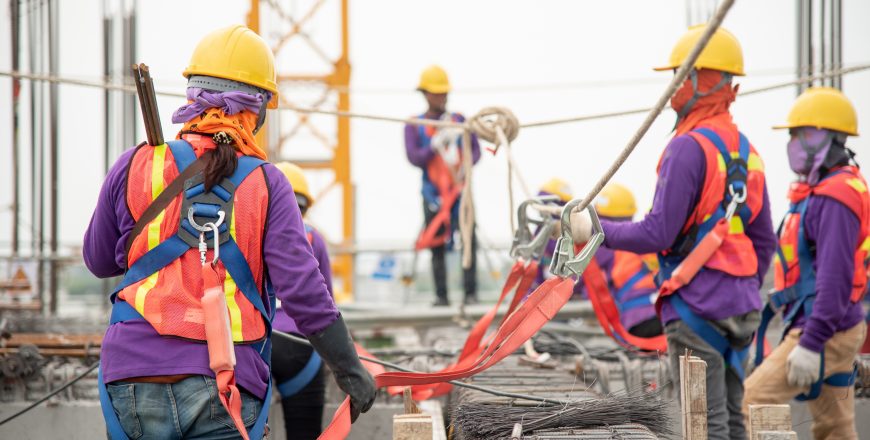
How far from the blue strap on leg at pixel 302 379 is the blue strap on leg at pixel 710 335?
2.01 m

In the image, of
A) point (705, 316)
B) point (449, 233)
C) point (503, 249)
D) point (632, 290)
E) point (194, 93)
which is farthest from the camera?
point (503, 249)

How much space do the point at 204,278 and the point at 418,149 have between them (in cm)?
696

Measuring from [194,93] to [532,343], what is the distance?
370cm

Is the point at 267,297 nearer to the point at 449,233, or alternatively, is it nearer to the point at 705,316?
the point at 705,316

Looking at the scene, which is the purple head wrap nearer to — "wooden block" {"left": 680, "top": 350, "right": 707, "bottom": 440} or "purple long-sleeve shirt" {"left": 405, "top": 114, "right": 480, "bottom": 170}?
"wooden block" {"left": 680, "top": 350, "right": 707, "bottom": 440}

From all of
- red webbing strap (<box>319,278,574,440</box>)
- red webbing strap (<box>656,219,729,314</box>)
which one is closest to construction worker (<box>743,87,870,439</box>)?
red webbing strap (<box>656,219,729,314</box>)

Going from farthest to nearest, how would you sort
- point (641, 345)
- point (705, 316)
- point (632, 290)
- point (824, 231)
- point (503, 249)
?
point (503, 249) < point (632, 290) < point (641, 345) < point (824, 231) < point (705, 316)

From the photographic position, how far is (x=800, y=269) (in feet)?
18.6

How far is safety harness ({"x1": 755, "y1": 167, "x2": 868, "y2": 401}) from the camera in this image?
5.57 metres

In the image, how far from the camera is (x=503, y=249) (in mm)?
13695

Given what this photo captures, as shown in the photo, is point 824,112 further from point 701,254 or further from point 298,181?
point 298,181

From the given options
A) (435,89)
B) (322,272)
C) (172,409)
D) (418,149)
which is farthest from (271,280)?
(435,89)

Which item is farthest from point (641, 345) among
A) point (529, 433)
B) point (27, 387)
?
point (27, 387)

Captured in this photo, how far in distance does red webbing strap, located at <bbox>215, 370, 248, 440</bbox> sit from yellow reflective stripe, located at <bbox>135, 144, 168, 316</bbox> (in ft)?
1.08
